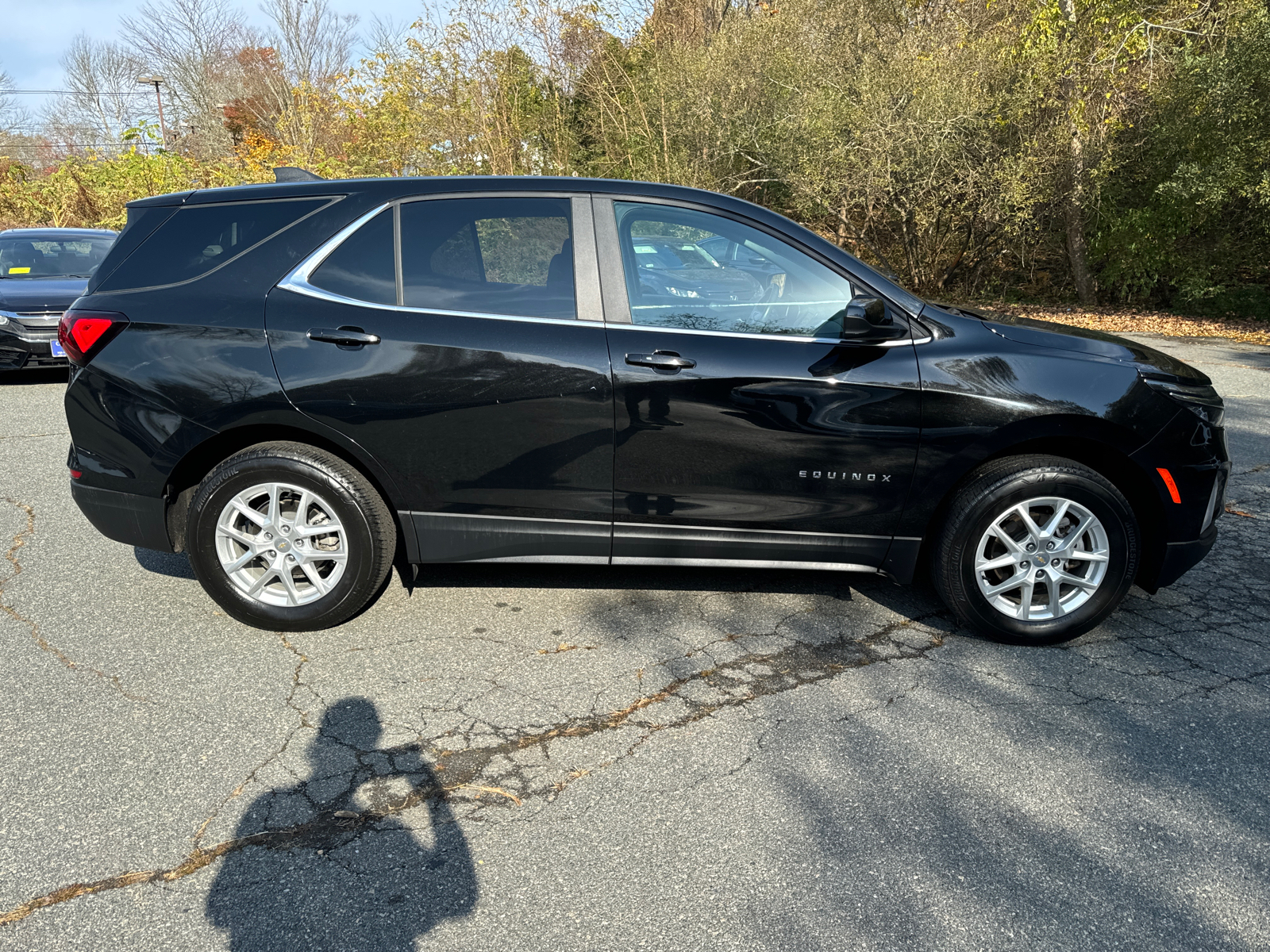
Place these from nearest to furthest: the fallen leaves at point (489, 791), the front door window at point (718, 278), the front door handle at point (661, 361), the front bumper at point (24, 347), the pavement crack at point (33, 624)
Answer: the fallen leaves at point (489, 791) < the pavement crack at point (33, 624) < the front door handle at point (661, 361) < the front door window at point (718, 278) < the front bumper at point (24, 347)

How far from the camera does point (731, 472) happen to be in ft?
11.5

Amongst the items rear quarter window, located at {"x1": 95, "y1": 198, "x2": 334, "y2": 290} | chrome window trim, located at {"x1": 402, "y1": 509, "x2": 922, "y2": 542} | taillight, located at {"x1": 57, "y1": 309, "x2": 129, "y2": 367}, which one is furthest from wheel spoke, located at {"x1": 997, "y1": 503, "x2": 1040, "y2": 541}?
taillight, located at {"x1": 57, "y1": 309, "x2": 129, "y2": 367}

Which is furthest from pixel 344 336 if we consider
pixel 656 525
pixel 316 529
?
pixel 656 525

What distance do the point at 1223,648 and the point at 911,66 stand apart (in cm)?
1273

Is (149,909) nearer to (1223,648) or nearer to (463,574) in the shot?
(463,574)

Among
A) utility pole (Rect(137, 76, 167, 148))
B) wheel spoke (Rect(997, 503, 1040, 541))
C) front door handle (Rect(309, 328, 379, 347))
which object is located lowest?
wheel spoke (Rect(997, 503, 1040, 541))

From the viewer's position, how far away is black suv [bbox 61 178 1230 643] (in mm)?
3447

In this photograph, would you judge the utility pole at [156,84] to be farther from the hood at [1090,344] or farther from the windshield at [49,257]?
the hood at [1090,344]

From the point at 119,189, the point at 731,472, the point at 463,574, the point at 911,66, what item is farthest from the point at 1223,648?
the point at 119,189

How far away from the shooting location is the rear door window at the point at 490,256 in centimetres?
351

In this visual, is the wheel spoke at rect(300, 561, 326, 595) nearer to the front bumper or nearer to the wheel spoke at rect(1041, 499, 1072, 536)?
the wheel spoke at rect(1041, 499, 1072, 536)

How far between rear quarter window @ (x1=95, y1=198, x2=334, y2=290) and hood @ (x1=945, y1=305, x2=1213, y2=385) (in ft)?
9.35

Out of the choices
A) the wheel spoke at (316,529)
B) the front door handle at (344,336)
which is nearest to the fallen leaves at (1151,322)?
the front door handle at (344,336)

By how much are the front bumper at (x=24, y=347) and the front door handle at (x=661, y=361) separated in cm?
797
